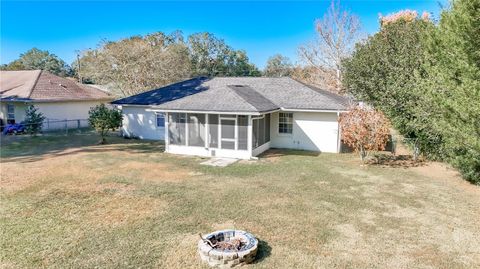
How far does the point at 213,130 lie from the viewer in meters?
17.4

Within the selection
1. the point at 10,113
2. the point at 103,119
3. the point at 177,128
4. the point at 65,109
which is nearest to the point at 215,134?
the point at 177,128

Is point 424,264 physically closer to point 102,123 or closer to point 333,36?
point 102,123

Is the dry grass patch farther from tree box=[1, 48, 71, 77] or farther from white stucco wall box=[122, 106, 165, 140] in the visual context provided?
tree box=[1, 48, 71, 77]

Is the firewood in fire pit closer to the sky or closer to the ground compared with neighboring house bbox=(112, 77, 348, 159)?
closer to the ground

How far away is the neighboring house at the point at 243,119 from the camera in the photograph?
17.0m

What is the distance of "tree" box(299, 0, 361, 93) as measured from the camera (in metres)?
33.3

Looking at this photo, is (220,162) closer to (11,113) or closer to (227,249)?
(227,249)

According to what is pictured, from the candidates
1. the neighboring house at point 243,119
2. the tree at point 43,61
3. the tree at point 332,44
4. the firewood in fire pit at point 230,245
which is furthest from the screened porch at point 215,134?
the tree at point 43,61

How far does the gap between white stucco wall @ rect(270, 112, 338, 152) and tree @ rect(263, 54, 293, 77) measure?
42322 mm

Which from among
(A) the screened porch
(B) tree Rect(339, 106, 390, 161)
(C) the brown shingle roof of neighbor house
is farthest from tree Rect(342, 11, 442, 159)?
(C) the brown shingle roof of neighbor house

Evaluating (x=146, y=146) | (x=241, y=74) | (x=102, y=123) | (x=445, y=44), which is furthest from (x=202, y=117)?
(x=241, y=74)

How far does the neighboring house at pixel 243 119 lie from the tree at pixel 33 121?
6.82 metres

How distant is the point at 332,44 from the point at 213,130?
22.0 meters

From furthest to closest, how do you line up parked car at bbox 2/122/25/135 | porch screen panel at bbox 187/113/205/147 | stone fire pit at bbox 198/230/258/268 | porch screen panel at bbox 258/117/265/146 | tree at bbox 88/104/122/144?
parked car at bbox 2/122/25/135
tree at bbox 88/104/122/144
porch screen panel at bbox 258/117/265/146
porch screen panel at bbox 187/113/205/147
stone fire pit at bbox 198/230/258/268
